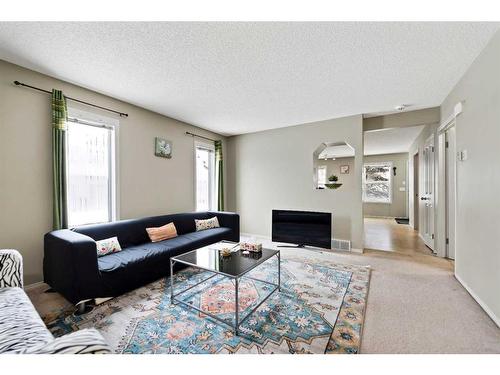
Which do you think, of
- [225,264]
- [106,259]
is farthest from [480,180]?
[106,259]

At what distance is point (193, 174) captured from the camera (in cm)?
443

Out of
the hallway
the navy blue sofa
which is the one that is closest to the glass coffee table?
the navy blue sofa

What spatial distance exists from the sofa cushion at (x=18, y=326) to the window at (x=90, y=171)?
1.57m

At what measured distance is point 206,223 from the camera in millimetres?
3912

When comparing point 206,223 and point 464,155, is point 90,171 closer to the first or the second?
point 206,223

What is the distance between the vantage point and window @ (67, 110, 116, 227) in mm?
2787

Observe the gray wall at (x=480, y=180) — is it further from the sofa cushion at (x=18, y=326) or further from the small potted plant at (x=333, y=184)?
the sofa cushion at (x=18, y=326)

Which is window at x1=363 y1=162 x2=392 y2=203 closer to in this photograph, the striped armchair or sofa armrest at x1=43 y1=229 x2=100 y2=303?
sofa armrest at x1=43 y1=229 x2=100 y2=303

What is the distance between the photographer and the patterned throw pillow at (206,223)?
3.84 metres

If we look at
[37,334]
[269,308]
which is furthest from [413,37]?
[37,334]

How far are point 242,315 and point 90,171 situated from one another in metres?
2.77

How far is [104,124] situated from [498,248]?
4.55m

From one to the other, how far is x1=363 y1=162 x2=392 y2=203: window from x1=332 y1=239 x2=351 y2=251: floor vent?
209 inches

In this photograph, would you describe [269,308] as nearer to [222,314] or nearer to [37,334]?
[222,314]
